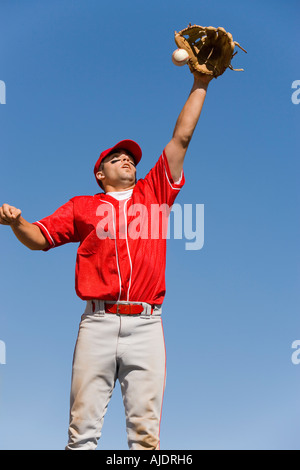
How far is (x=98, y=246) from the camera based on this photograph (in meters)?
4.16

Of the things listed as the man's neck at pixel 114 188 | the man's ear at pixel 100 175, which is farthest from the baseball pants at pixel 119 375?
the man's ear at pixel 100 175

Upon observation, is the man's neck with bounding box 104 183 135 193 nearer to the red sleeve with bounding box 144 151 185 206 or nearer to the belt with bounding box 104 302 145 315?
the red sleeve with bounding box 144 151 185 206

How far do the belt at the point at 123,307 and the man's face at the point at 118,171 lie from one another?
1.13 metres

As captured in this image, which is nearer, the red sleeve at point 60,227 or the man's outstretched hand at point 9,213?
the man's outstretched hand at point 9,213

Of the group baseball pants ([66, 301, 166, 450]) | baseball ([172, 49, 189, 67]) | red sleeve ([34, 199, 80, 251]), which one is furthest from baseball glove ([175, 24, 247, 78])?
baseball pants ([66, 301, 166, 450])

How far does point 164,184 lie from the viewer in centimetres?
435

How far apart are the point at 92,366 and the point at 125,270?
76cm

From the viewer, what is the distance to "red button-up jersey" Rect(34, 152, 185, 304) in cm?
402

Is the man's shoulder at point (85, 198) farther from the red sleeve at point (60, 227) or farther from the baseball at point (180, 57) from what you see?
the baseball at point (180, 57)

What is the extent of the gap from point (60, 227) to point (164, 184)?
3.12 ft

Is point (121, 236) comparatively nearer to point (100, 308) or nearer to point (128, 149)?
point (100, 308)

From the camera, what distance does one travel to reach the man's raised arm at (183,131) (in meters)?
4.23

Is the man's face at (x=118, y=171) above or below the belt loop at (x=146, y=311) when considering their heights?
above
